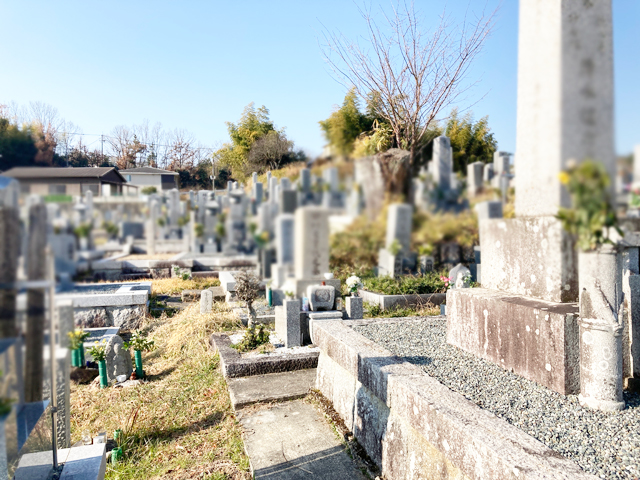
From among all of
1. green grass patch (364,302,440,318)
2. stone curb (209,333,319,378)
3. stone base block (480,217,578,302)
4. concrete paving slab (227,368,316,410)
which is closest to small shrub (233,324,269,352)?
stone curb (209,333,319,378)

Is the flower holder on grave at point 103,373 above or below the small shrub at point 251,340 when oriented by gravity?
below

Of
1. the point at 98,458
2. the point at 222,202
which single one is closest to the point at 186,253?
the point at 222,202

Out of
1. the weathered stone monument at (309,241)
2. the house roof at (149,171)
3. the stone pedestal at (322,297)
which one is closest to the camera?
the weathered stone monument at (309,241)

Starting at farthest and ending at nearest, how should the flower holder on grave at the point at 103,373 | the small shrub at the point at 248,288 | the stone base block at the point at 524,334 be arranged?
1. the small shrub at the point at 248,288
2. the flower holder on grave at the point at 103,373
3. the stone base block at the point at 524,334

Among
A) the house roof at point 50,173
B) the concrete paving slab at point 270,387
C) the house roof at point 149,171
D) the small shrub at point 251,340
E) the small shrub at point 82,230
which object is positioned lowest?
the concrete paving slab at point 270,387

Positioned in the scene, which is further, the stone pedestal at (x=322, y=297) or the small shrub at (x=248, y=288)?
the small shrub at (x=248, y=288)

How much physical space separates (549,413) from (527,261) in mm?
1091

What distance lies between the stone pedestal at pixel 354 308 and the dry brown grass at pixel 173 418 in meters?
2.12

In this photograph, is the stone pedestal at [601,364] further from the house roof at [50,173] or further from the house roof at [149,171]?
the house roof at [50,173]

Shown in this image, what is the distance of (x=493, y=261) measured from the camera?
12.3 feet

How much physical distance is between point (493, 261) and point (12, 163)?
11.3 ft

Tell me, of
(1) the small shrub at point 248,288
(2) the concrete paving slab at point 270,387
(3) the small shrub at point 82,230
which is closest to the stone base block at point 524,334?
(2) the concrete paving slab at point 270,387

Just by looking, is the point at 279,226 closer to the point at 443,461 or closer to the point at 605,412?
the point at 443,461

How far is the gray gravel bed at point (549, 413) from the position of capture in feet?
7.56
